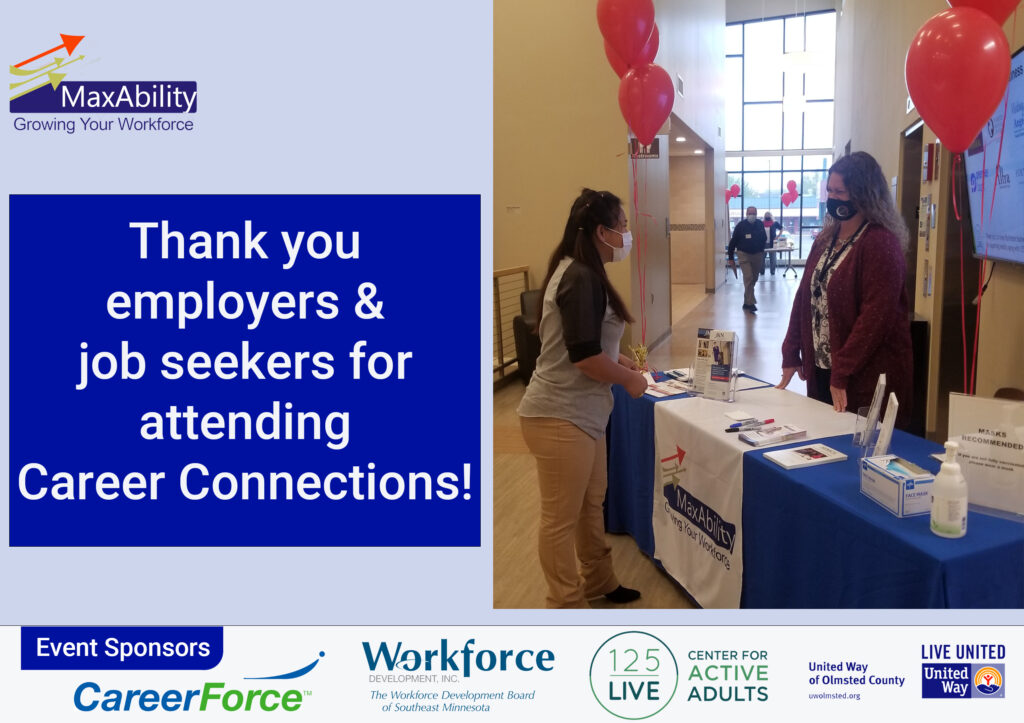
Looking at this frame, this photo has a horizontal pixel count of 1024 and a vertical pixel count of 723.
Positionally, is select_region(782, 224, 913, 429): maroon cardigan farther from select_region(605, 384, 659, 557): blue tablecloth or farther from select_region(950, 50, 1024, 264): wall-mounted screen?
select_region(950, 50, 1024, 264): wall-mounted screen

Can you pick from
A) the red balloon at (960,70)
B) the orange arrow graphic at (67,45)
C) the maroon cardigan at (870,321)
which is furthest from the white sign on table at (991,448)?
the orange arrow graphic at (67,45)

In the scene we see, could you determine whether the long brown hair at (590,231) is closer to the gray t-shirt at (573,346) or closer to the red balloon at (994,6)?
the gray t-shirt at (573,346)

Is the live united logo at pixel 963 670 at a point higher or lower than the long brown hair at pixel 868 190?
lower

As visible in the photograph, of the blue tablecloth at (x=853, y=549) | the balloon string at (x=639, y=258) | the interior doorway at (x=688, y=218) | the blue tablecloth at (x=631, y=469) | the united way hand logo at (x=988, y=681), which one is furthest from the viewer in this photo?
the interior doorway at (x=688, y=218)

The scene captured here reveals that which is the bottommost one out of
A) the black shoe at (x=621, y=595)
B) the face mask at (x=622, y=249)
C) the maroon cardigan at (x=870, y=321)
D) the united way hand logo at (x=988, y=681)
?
the black shoe at (x=621, y=595)

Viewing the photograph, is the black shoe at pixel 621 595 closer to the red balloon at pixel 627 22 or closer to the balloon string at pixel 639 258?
the red balloon at pixel 627 22

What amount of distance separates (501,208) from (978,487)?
5697 millimetres

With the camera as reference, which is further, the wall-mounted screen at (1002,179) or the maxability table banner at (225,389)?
the wall-mounted screen at (1002,179)

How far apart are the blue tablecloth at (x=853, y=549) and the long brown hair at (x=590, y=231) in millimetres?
597

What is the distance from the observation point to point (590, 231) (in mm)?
2189

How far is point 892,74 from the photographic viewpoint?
653cm

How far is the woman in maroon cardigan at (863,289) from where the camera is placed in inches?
96.3

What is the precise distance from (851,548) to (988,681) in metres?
0.37

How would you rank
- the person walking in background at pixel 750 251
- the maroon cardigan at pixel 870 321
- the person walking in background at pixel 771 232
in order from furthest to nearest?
the person walking in background at pixel 771 232, the person walking in background at pixel 750 251, the maroon cardigan at pixel 870 321
